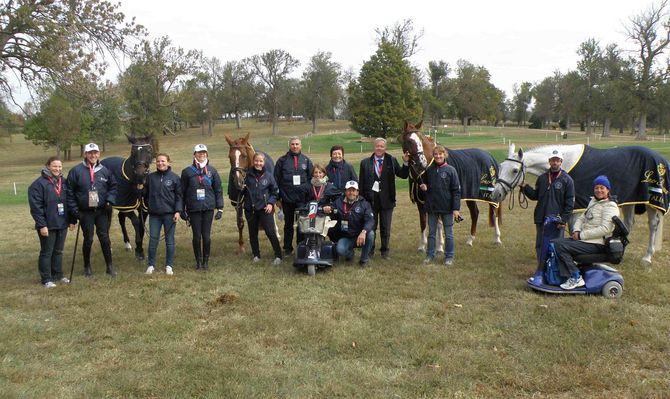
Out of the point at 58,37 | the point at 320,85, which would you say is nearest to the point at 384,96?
the point at 320,85

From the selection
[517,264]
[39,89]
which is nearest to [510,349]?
[517,264]

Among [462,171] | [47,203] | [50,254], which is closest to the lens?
[47,203]

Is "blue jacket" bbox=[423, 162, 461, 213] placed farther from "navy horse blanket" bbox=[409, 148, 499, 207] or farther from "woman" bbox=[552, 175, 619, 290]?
"woman" bbox=[552, 175, 619, 290]

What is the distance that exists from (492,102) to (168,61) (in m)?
41.1

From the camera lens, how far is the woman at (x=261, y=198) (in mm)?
7543

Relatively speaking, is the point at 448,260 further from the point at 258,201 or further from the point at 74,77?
the point at 74,77

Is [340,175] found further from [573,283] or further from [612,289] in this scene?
[612,289]

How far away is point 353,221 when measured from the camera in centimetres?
739

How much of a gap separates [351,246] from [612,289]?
3614 millimetres

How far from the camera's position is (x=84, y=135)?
4400 centimetres

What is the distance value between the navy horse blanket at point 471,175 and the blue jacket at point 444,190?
26.3 inches

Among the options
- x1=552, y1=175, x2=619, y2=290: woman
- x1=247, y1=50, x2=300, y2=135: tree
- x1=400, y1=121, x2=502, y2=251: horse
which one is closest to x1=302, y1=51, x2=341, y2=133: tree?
x1=247, y1=50, x2=300, y2=135: tree

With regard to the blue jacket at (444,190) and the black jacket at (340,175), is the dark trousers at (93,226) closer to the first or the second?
the black jacket at (340,175)

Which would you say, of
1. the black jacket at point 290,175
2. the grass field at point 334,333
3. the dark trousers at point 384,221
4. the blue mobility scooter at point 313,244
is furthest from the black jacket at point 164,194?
the dark trousers at point 384,221
